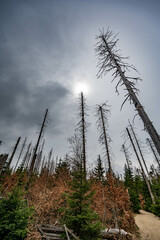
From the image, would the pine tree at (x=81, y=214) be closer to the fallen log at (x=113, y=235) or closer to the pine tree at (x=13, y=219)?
the fallen log at (x=113, y=235)

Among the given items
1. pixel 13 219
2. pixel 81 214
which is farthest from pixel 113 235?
pixel 13 219

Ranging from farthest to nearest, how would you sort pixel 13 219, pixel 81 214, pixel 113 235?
pixel 113 235
pixel 81 214
pixel 13 219

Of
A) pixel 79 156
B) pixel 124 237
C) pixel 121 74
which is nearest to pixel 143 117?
pixel 121 74

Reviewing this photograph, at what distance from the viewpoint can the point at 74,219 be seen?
4.35 m

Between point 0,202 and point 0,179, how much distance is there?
13415mm

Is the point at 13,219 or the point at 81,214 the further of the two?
the point at 81,214

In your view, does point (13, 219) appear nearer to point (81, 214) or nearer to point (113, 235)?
point (81, 214)

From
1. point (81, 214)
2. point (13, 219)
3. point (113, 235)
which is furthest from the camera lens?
point (113, 235)

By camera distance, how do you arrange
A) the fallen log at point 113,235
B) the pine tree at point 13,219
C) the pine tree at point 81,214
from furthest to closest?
the fallen log at point 113,235, the pine tree at point 81,214, the pine tree at point 13,219

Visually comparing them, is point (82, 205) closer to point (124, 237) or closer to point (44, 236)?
point (44, 236)

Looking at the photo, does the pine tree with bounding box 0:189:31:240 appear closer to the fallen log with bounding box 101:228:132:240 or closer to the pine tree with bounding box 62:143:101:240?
the pine tree with bounding box 62:143:101:240

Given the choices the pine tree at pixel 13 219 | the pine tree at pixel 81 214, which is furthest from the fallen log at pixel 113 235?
the pine tree at pixel 13 219

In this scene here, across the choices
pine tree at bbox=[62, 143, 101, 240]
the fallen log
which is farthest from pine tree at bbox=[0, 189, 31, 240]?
the fallen log

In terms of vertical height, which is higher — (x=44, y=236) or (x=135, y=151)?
(x=135, y=151)
